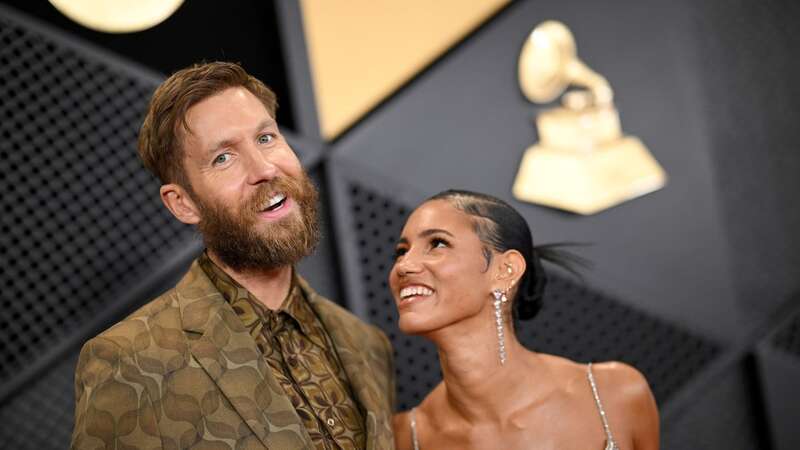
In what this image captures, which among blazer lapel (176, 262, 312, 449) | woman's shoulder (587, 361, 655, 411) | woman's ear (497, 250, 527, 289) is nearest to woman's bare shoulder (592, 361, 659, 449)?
woman's shoulder (587, 361, 655, 411)

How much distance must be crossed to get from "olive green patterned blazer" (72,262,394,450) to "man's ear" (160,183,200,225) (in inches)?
4.7

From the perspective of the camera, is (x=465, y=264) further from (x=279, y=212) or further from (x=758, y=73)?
(x=758, y=73)

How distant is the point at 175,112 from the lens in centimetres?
197

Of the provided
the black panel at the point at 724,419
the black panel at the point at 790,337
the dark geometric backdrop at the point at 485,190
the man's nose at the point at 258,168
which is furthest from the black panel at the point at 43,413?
the black panel at the point at 790,337

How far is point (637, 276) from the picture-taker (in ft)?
11.0

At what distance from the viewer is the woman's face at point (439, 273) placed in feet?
6.94

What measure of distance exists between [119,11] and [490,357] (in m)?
1.04

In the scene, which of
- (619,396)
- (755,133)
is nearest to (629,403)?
(619,396)

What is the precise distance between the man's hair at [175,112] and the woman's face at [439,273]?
1.58ft

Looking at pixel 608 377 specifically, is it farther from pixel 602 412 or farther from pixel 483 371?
pixel 483 371

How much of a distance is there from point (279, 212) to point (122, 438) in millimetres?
515

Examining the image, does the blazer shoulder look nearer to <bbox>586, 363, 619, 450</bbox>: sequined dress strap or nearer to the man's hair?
the man's hair

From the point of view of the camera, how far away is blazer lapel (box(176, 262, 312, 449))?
184cm

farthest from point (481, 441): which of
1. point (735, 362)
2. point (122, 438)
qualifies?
point (735, 362)
